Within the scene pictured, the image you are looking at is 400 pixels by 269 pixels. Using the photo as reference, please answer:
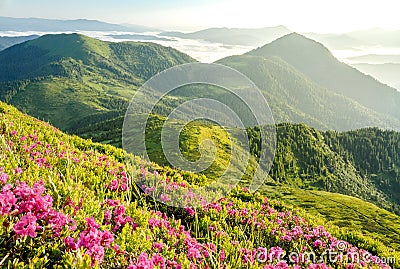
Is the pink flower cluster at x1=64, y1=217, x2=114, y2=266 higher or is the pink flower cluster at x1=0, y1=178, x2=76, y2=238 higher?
the pink flower cluster at x1=0, y1=178, x2=76, y2=238

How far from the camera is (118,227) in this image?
20.2 ft

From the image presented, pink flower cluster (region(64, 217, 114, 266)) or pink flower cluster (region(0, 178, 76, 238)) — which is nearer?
pink flower cluster (region(64, 217, 114, 266))

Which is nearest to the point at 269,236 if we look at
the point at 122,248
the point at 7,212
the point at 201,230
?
the point at 201,230

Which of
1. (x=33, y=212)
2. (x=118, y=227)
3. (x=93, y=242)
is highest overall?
(x=33, y=212)

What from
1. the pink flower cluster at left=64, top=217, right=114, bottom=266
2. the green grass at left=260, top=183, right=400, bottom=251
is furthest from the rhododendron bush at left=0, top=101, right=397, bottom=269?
the green grass at left=260, top=183, right=400, bottom=251

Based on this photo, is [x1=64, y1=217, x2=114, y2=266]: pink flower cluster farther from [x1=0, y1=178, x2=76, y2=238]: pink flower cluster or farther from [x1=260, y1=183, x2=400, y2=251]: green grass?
[x1=260, y1=183, x2=400, y2=251]: green grass

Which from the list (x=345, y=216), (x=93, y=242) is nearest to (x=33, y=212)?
(x=93, y=242)

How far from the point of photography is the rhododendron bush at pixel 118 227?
185 inches

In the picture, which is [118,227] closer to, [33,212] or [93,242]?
[93,242]

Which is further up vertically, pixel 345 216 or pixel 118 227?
pixel 118 227

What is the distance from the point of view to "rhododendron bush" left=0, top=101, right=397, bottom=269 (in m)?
4.71

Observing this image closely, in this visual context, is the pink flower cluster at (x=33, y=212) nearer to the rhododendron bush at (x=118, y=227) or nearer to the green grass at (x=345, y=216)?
the rhododendron bush at (x=118, y=227)

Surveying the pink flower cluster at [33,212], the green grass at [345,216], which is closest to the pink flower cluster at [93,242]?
the pink flower cluster at [33,212]

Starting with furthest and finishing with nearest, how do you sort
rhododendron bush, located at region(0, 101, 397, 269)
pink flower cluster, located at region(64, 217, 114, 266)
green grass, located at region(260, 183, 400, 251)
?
1. green grass, located at region(260, 183, 400, 251)
2. rhododendron bush, located at region(0, 101, 397, 269)
3. pink flower cluster, located at region(64, 217, 114, 266)
